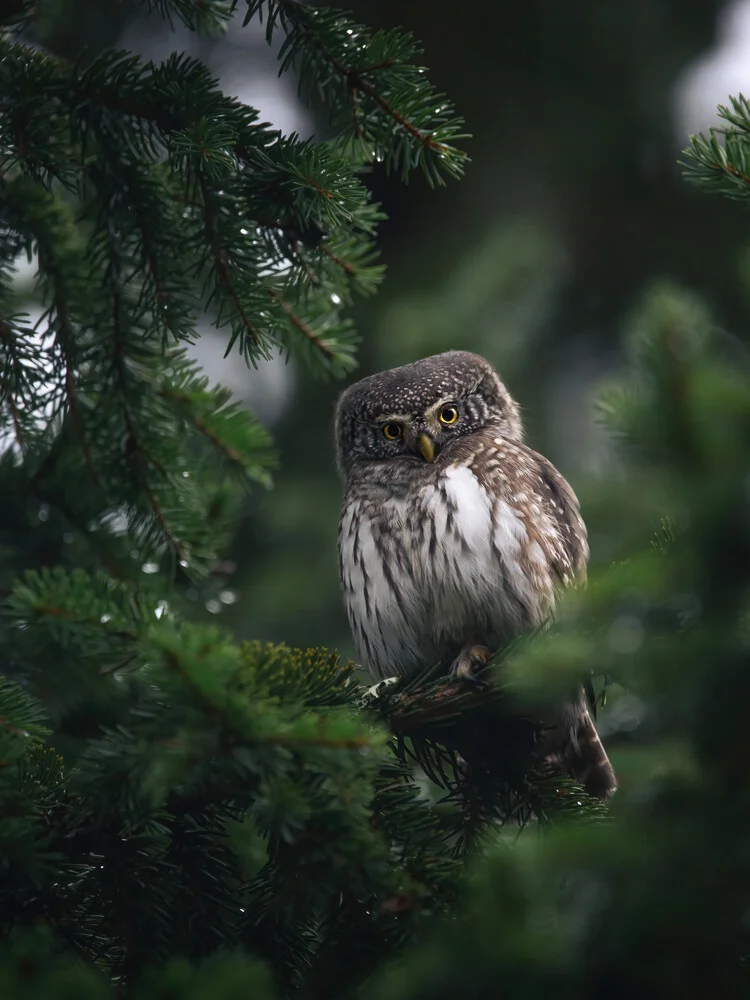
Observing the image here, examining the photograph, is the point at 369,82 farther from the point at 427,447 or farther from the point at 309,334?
the point at 427,447

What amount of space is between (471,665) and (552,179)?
18.2 feet

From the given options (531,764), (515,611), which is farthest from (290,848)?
(515,611)

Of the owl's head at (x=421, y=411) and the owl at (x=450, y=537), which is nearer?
the owl at (x=450, y=537)

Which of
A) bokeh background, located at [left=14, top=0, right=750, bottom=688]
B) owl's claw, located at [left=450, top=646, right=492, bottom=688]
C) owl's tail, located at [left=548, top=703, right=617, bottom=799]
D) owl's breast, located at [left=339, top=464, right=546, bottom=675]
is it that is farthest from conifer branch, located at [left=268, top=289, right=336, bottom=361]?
bokeh background, located at [left=14, top=0, right=750, bottom=688]

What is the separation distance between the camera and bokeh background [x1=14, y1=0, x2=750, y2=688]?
6496mm

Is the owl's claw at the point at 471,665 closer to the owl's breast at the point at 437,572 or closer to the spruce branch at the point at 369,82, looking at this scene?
the owl's breast at the point at 437,572

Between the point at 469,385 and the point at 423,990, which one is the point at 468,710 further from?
the point at 469,385

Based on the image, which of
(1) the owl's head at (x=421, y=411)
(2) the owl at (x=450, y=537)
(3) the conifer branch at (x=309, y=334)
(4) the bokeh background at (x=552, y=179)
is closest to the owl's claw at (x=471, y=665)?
(2) the owl at (x=450, y=537)

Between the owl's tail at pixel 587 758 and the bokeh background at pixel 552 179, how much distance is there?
10.1 ft

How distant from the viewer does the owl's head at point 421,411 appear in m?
3.70

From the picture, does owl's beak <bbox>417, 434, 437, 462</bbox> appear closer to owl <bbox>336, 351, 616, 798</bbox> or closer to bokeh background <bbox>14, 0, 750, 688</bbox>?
owl <bbox>336, 351, 616, 798</bbox>

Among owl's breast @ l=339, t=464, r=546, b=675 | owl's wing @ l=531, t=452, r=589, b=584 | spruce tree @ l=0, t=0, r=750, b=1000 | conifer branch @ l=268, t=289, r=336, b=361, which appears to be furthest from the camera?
owl's wing @ l=531, t=452, r=589, b=584

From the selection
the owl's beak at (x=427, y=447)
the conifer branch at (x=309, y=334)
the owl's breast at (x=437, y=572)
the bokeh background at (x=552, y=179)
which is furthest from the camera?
the bokeh background at (x=552, y=179)

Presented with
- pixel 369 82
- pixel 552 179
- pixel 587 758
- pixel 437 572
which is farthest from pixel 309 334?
pixel 552 179
